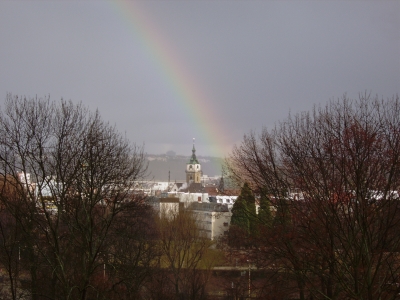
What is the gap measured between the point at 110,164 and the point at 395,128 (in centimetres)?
661

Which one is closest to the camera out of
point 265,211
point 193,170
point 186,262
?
point 265,211

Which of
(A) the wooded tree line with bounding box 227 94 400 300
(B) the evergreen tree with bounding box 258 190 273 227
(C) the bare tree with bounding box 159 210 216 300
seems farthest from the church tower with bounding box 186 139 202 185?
(A) the wooded tree line with bounding box 227 94 400 300

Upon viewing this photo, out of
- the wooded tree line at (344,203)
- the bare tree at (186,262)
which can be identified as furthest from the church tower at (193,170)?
the wooded tree line at (344,203)

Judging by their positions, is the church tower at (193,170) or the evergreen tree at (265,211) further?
the church tower at (193,170)

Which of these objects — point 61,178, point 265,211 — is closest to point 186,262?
point 265,211

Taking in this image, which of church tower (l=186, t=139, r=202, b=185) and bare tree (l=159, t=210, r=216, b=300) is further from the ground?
church tower (l=186, t=139, r=202, b=185)

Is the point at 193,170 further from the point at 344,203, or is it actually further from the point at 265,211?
the point at 344,203

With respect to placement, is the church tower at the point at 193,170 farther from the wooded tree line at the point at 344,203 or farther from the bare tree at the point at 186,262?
the wooded tree line at the point at 344,203

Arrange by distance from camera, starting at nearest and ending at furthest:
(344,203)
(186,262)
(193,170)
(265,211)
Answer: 1. (344,203)
2. (265,211)
3. (186,262)
4. (193,170)

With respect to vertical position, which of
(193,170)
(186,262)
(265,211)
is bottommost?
(186,262)

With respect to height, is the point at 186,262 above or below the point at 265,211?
below

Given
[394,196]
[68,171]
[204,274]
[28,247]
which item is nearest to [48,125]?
[68,171]

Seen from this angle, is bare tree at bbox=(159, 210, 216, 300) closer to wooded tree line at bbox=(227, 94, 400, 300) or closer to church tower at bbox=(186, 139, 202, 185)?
wooded tree line at bbox=(227, 94, 400, 300)

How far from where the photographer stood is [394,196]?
858cm
